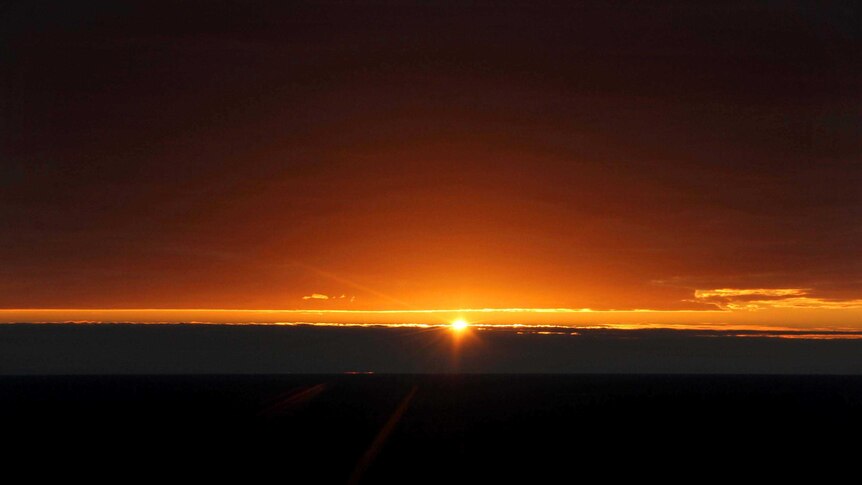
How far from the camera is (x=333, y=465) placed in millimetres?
21703

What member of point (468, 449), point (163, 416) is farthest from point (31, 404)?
point (468, 449)

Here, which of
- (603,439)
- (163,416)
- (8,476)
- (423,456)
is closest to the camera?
(8,476)

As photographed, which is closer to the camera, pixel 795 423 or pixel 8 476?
pixel 8 476

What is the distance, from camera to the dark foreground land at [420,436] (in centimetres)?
2122

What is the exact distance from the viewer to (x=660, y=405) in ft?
145

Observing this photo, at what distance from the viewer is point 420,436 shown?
1121 inches

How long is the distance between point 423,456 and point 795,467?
748 centimetres

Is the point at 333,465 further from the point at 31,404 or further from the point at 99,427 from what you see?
the point at 31,404

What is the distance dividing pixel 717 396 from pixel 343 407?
68.1ft

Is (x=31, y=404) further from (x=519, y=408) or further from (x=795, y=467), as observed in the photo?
(x=795, y=467)

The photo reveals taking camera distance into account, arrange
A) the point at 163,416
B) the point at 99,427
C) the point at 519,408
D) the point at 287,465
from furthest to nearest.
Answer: the point at 519,408 < the point at 163,416 < the point at 99,427 < the point at 287,465

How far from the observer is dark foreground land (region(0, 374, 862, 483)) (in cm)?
2122

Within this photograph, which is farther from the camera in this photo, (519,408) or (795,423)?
(519,408)

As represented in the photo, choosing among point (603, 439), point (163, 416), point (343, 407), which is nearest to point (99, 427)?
point (163, 416)
